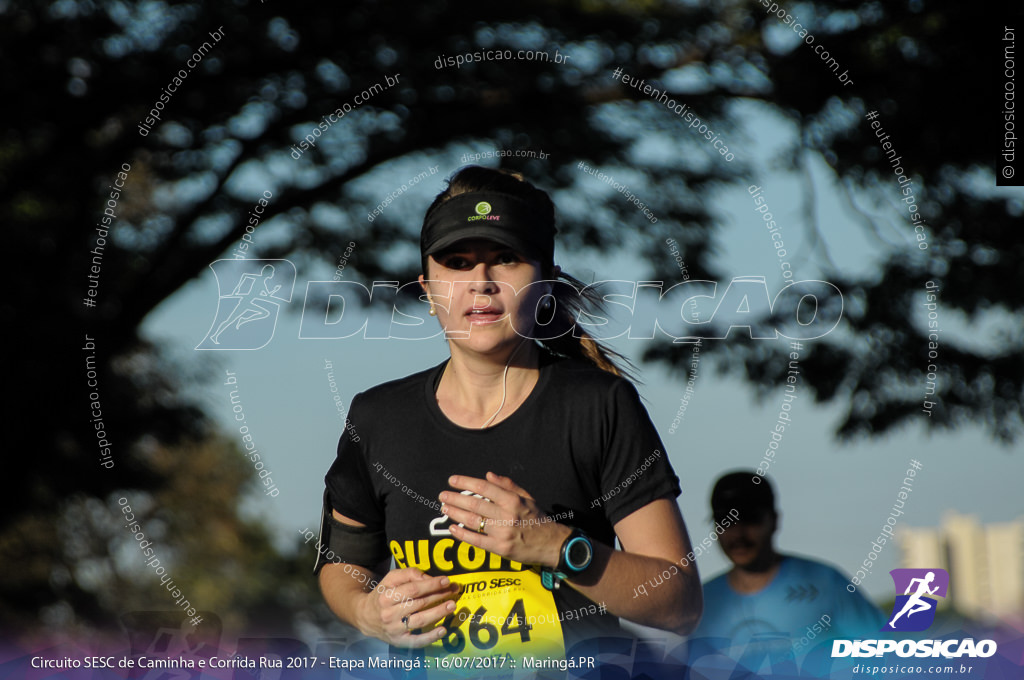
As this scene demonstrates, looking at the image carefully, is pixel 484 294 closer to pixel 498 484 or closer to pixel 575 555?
pixel 498 484

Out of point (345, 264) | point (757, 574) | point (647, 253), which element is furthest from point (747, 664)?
point (345, 264)

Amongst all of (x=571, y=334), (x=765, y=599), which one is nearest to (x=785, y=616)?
(x=765, y=599)

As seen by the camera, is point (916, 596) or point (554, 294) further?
point (916, 596)

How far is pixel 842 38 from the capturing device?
4.58m

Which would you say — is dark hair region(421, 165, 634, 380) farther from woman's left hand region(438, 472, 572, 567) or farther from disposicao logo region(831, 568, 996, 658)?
disposicao logo region(831, 568, 996, 658)

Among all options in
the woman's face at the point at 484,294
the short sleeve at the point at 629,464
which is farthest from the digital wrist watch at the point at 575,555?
the woman's face at the point at 484,294

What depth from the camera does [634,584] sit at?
6.70 ft

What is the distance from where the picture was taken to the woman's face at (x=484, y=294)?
2217 mm

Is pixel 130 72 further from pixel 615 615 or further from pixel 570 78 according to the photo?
pixel 615 615

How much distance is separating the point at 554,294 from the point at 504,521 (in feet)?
2.39

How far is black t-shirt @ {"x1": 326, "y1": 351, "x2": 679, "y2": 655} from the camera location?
213 cm

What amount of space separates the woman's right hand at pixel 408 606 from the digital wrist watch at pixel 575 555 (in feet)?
0.85

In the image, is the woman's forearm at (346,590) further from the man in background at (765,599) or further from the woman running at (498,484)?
the man in background at (765,599)

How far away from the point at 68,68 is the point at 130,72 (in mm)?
345
